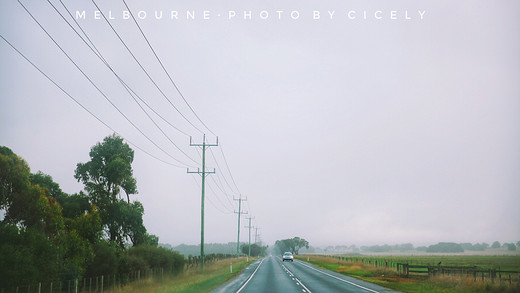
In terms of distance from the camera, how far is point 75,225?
128ft

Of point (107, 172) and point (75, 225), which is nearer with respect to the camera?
point (75, 225)

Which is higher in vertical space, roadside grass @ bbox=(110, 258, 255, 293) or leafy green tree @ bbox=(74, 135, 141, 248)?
leafy green tree @ bbox=(74, 135, 141, 248)

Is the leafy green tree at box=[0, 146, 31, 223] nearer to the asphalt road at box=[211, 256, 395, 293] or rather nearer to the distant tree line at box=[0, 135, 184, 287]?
the distant tree line at box=[0, 135, 184, 287]

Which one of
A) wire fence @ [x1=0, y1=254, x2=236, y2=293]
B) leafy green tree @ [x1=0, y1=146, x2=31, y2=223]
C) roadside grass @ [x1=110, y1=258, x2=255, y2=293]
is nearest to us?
wire fence @ [x1=0, y1=254, x2=236, y2=293]

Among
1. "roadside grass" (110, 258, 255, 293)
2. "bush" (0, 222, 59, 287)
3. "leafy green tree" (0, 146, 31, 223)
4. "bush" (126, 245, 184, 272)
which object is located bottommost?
"roadside grass" (110, 258, 255, 293)

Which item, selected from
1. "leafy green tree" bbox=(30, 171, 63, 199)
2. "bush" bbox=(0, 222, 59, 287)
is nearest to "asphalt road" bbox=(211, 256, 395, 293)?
"bush" bbox=(0, 222, 59, 287)

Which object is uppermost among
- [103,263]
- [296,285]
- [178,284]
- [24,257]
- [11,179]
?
[11,179]

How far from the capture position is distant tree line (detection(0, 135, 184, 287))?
2164cm

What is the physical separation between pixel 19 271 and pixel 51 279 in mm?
2687

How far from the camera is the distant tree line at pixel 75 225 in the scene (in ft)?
71.0

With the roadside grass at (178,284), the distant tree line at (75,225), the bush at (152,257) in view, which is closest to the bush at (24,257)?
the distant tree line at (75,225)

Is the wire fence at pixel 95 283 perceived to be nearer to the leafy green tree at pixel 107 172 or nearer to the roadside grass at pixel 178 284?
the roadside grass at pixel 178 284

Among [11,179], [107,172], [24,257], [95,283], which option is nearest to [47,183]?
[107,172]

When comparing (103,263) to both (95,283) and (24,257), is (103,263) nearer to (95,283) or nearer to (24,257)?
(95,283)
